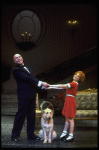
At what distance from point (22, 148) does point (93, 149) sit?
4.38 feet

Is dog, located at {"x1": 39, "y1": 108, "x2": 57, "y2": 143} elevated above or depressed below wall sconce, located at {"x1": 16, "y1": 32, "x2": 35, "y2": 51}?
below

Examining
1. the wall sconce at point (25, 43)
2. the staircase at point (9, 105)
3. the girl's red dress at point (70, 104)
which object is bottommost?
the staircase at point (9, 105)

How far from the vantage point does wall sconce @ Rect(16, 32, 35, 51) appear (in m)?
8.97

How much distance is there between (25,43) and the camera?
29.5 ft

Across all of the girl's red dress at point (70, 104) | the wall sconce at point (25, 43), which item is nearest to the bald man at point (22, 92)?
the girl's red dress at point (70, 104)

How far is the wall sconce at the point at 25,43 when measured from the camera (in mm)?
8969

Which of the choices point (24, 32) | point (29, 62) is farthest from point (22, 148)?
point (24, 32)

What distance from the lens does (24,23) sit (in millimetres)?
9555

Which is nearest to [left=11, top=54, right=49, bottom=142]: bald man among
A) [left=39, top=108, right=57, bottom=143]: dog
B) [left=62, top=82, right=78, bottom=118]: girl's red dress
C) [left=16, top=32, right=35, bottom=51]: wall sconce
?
[left=39, top=108, right=57, bottom=143]: dog

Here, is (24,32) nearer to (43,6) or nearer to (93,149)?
(43,6)

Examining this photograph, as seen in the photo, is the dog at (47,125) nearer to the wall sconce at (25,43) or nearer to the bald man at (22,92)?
the bald man at (22,92)

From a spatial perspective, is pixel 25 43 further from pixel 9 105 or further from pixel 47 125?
pixel 47 125

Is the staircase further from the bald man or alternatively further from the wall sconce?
the wall sconce

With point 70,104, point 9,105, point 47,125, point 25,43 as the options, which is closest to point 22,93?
point 47,125
